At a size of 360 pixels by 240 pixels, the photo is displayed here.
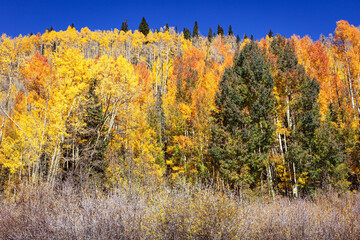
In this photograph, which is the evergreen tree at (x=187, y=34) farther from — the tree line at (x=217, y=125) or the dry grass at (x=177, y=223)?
the dry grass at (x=177, y=223)

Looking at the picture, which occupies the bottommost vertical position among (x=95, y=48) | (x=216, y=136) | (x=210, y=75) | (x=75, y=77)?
(x=216, y=136)

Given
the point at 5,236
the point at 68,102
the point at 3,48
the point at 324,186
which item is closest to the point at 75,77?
the point at 68,102

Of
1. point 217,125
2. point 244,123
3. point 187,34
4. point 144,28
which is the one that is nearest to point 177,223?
point 244,123

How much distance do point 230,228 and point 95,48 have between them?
63.4 m

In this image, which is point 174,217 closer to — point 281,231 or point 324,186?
point 281,231

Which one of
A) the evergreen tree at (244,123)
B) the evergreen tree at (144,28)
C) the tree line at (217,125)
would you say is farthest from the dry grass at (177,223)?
the evergreen tree at (144,28)

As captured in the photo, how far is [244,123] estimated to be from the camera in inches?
696

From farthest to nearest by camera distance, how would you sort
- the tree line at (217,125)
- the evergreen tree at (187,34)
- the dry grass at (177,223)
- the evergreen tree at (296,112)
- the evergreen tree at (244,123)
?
the evergreen tree at (187,34) < the evergreen tree at (244,123) < the evergreen tree at (296,112) < the tree line at (217,125) < the dry grass at (177,223)

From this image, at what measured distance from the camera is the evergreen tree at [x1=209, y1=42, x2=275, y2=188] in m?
16.6

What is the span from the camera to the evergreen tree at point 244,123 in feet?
54.5

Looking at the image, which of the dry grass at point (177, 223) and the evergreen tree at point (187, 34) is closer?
the dry grass at point (177, 223)

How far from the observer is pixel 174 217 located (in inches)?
203

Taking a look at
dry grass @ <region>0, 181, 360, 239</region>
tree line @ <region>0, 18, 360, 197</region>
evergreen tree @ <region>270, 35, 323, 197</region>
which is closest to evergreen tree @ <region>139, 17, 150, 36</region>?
tree line @ <region>0, 18, 360, 197</region>

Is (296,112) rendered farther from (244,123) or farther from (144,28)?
(144,28)
